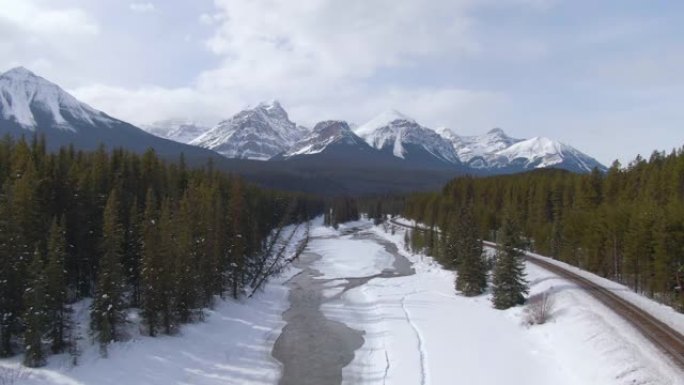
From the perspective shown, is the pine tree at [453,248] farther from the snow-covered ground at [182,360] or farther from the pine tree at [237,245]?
the snow-covered ground at [182,360]

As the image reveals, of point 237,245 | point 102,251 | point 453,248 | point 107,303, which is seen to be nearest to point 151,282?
point 107,303

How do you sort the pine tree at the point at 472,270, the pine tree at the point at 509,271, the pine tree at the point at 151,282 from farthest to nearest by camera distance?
the pine tree at the point at 472,270 < the pine tree at the point at 509,271 < the pine tree at the point at 151,282

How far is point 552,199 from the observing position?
109062 millimetres

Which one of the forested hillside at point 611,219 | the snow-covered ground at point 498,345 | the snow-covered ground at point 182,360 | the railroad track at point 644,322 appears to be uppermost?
the forested hillside at point 611,219

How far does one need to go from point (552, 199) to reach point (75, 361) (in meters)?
96.5

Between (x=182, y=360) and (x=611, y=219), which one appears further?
(x=611, y=219)

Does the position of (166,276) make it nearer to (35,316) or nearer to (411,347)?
(35,316)

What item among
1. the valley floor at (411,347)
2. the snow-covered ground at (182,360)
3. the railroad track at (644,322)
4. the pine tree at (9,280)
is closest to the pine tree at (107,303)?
the snow-covered ground at (182,360)

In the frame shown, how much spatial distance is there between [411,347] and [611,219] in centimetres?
3946

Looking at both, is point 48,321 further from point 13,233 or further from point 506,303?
point 506,303

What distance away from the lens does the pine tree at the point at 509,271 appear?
51.1m

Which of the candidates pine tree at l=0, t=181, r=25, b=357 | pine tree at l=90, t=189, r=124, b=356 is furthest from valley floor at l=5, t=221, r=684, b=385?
pine tree at l=0, t=181, r=25, b=357

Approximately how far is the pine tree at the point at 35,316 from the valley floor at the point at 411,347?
1.09 meters

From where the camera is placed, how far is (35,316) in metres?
32.5
